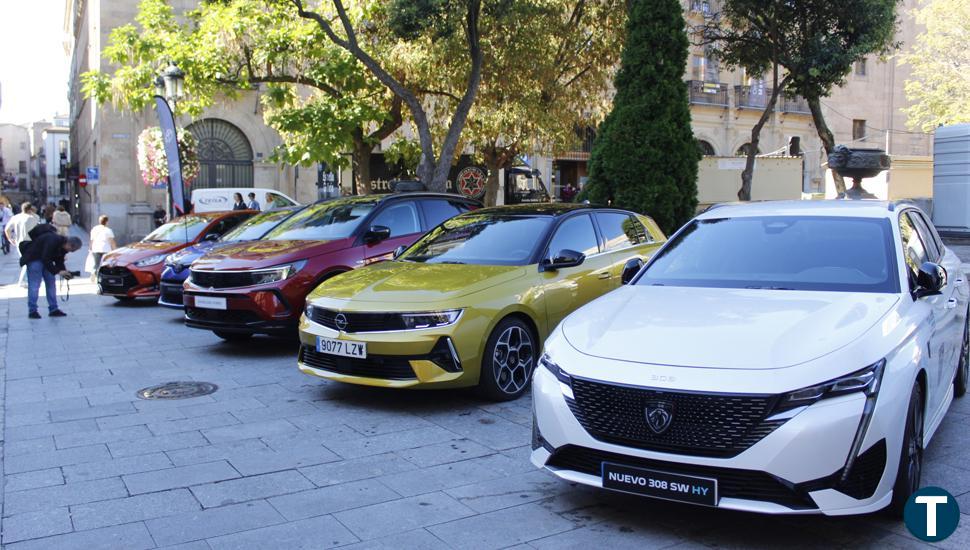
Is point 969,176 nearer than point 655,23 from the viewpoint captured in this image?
No

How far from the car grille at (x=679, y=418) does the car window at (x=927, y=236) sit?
294 cm

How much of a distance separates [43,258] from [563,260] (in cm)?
850

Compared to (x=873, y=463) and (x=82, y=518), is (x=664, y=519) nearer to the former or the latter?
(x=873, y=463)

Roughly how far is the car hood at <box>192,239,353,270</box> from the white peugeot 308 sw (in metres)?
4.53

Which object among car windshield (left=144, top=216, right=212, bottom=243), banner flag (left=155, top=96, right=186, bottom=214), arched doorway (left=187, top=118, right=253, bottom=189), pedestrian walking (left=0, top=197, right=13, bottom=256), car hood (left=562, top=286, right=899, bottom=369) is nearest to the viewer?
car hood (left=562, top=286, right=899, bottom=369)

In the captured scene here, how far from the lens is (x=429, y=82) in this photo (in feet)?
57.2

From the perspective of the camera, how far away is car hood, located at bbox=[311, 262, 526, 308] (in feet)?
21.2

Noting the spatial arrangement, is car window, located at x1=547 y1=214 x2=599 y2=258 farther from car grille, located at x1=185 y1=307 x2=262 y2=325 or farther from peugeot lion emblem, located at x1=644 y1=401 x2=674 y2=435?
peugeot lion emblem, located at x1=644 y1=401 x2=674 y2=435

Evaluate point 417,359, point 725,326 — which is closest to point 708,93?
point 417,359

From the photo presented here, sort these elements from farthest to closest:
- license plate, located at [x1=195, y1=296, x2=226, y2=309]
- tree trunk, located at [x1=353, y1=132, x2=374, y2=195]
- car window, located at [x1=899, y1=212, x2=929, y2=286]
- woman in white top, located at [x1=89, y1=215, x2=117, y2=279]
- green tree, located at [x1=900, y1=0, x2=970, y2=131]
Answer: green tree, located at [x1=900, y1=0, x2=970, y2=131], tree trunk, located at [x1=353, y1=132, x2=374, y2=195], woman in white top, located at [x1=89, y1=215, x2=117, y2=279], license plate, located at [x1=195, y1=296, x2=226, y2=309], car window, located at [x1=899, y1=212, x2=929, y2=286]

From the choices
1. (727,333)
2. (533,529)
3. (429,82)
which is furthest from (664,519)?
(429,82)

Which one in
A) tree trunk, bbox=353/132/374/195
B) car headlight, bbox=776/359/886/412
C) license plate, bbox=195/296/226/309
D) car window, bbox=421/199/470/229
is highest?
tree trunk, bbox=353/132/374/195

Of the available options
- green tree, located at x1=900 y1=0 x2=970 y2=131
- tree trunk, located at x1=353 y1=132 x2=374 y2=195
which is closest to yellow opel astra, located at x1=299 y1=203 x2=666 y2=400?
tree trunk, located at x1=353 y1=132 x2=374 y2=195

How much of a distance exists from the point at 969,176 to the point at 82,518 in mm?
19499
